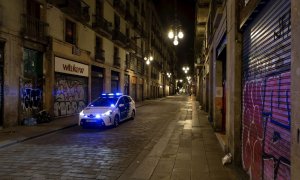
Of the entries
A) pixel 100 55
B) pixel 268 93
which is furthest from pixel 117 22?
pixel 268 93

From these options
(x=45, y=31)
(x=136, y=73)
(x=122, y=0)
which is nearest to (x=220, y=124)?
(x=45, y=31)

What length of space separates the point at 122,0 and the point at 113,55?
24.8 feet

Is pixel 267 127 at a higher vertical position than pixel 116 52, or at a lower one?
lower

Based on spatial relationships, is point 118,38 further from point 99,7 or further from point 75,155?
point 75,155

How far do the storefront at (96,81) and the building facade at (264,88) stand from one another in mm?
20438

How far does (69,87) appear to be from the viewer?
2288 centimetres

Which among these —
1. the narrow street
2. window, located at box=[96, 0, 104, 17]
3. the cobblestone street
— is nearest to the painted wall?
the narrow street

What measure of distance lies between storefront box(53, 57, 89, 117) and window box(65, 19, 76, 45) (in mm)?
1561

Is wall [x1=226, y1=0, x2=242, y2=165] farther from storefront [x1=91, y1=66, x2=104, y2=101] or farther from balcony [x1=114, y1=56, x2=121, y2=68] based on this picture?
balcony [x1=114, y1=56, x2=121, y2=68]

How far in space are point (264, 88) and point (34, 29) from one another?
1526 cm

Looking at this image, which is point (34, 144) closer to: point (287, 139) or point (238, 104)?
point (238, 104)

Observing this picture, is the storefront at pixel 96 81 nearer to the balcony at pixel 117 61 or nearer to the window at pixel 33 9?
the balcony at pixel 117 61

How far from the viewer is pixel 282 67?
4.63 metres

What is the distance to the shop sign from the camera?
2066 centimetres
